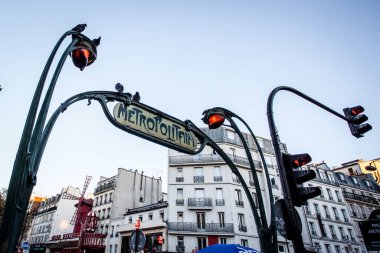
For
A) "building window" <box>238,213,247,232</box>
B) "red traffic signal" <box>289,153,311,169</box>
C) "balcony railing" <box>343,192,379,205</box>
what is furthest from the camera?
"balcony railing" <box>343,192,379,205</box>

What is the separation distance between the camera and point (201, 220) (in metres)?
29.3

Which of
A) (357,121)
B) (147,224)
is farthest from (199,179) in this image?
(357,121)

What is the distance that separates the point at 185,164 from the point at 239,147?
811cm

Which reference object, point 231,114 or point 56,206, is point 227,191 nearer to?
point 231,114

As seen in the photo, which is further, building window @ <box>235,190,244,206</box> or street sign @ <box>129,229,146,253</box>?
building window @ <box>235,190,244,206</box>

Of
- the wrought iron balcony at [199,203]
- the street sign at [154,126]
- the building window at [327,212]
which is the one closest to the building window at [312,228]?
the building window at [327,212]

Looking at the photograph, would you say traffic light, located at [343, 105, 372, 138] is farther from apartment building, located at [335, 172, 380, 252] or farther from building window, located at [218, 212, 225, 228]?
apartment building, located at [335, 172, 380, 252]

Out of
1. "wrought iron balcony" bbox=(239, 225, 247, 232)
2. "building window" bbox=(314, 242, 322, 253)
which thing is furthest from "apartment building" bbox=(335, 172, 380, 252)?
"wrought iron balcony" bbox=(239, 225, 247, 232)

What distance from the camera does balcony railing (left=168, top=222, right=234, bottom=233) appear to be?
28.1 meters

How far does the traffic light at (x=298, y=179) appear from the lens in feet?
13.4

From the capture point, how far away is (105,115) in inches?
131

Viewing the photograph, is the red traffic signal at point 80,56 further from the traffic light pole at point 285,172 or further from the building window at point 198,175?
the building window at point 198,175

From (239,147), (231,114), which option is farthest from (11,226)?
(239,147)

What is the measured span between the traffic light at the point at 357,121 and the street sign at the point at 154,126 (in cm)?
424
